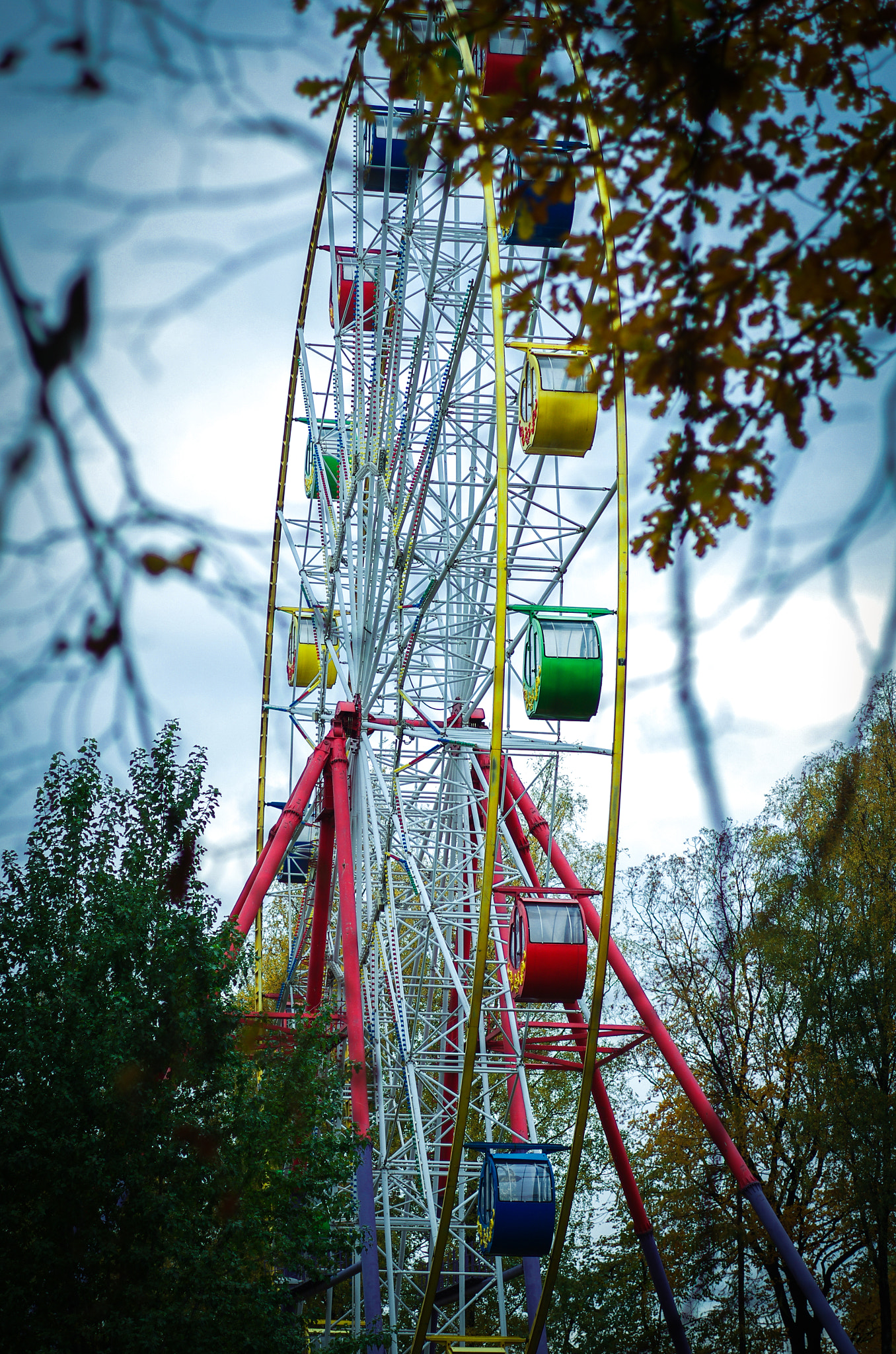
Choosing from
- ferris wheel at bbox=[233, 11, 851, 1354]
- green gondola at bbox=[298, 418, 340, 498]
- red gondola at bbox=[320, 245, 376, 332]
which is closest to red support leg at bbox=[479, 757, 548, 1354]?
ferris wheel at bbox=[233, 11, 851, 1354]

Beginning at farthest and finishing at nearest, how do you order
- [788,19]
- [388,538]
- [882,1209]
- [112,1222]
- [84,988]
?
1. [882,1209]
2. [388,538]
3. [84,988]
4. [112,1222]
5. [788,19]

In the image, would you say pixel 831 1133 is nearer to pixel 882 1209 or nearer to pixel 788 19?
pixel 882 1209

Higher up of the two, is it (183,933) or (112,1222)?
(183,933)

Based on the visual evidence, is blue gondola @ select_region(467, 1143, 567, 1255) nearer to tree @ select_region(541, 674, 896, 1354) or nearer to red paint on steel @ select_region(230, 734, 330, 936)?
red paint on steel @ select_region(230, 734, 330, 936)

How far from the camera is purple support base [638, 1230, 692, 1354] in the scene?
14.1 metres

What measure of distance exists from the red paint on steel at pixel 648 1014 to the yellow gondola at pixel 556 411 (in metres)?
4.53

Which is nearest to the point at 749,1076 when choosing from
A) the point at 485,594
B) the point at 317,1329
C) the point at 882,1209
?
the point at 882,1209

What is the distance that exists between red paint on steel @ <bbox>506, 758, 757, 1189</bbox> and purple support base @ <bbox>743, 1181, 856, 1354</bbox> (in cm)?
25

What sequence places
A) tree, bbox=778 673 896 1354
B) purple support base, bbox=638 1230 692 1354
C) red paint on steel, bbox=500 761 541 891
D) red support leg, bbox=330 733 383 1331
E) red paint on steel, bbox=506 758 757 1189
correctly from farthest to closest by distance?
tree, bbox=778 673 896 1354
red paint on steel, bbox=500 761 541 891
purple support base, bbox=638 1230 692 1354
red paint on steel, bbox=506 758 757 1189
red support leg, bbox=330 733 383 1331

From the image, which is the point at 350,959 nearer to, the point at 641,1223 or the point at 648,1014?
the point at 648,1014

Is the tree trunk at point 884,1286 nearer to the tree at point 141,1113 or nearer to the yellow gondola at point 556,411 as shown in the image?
the tree at point 141,1113

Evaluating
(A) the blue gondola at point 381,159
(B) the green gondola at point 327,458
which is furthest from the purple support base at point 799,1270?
(A) the blue gondola at point 381,159

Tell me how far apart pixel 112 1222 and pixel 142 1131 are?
0.63 metres

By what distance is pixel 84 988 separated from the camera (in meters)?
10.1
